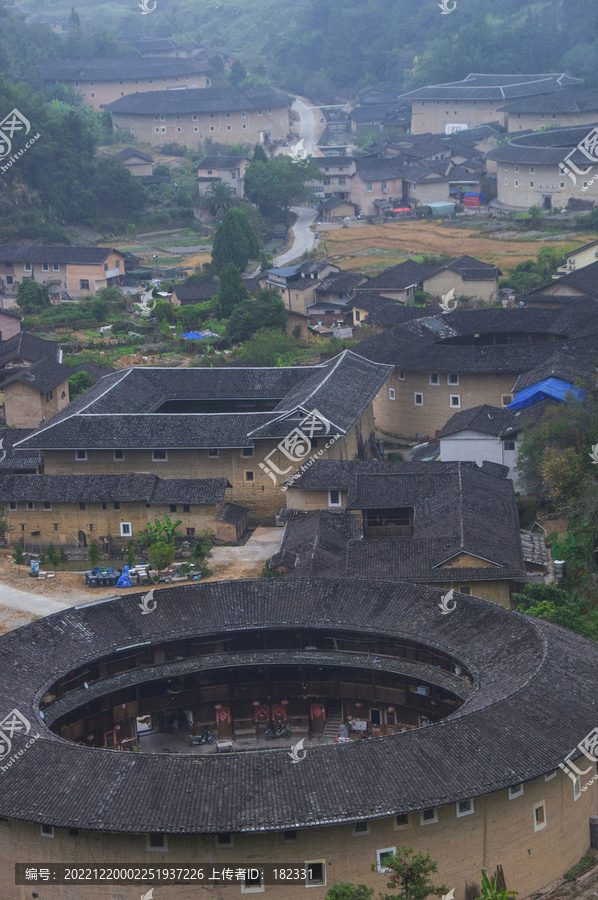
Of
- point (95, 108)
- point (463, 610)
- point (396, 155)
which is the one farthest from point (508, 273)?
point (95, 108)

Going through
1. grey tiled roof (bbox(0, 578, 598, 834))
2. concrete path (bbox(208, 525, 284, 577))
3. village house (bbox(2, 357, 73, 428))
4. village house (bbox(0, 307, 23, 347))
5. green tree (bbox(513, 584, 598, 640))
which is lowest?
grey tiled roof (bbox(0, 578, 598, 834))

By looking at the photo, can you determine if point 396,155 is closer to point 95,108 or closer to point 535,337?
point 95,108

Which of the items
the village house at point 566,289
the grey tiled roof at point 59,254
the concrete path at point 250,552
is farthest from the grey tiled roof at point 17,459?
the grey tiled roof at point 59,254

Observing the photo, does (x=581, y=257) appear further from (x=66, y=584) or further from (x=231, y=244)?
(x=66, y=584)

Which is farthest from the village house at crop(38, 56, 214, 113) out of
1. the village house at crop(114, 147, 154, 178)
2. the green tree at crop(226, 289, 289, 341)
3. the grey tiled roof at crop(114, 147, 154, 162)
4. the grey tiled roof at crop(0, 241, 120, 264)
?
the green tree at crop(226, 289, 289, 341)

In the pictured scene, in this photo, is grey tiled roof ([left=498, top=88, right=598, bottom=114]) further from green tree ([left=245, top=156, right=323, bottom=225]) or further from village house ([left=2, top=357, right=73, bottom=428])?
village house ([left=2, top=357, right=73, bottom=428])

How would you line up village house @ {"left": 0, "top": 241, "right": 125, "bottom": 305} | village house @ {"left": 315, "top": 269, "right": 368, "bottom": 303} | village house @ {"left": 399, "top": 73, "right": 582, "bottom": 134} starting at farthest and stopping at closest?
village house @ {"left": 399, "top": 73, "right": 582, "bottom": 134} → village house @ {"left": 0, "top": 241, "right": 125, "bottom": 305} → village house @ {"left": 315, "top": 269, "right": 368, "bottom": 303}

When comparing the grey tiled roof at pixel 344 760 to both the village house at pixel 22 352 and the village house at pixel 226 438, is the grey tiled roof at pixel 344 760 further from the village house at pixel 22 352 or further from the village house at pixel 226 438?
the village house at pixel 22 352
